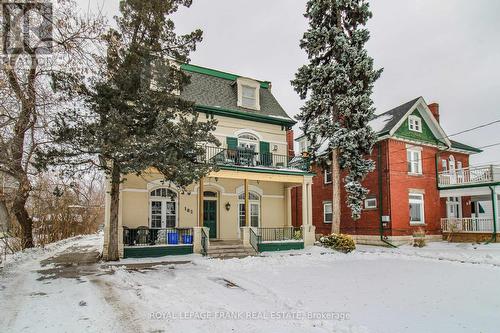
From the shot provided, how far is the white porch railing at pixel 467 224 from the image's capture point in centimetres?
1906

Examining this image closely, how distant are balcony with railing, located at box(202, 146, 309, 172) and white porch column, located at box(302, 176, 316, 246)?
890 mm

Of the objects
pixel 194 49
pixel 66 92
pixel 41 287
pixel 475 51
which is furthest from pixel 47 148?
pixel 475 51

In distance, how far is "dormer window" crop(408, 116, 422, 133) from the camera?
68.1 ft

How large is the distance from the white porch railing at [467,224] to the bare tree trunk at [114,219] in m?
19.0

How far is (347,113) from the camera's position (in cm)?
1659

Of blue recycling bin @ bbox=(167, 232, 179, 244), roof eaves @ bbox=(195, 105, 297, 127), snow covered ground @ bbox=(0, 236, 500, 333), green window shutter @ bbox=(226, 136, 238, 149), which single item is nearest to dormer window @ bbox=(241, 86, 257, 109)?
roof eaves @ bbox=(195, 105, 297, 127)

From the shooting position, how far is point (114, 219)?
11977 mm

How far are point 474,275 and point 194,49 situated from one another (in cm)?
1199

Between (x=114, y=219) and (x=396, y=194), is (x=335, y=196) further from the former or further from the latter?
(x=114, y=219)

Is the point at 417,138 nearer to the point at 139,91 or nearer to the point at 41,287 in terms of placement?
the point at 139,91

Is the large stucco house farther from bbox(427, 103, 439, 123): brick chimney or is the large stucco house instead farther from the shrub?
bbox(427, 103, 439, 123): brick chimney

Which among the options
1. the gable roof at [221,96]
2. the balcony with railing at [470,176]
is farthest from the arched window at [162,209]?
the balcony with railing at [470,176]

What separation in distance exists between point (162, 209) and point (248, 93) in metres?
7.93

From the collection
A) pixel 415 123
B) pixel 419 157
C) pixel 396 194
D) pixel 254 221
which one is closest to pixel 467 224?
pixel 419 157
